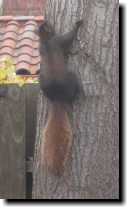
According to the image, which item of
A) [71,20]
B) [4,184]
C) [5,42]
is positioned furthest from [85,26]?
[5,42]

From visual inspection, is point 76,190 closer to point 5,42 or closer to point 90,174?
point 90,174

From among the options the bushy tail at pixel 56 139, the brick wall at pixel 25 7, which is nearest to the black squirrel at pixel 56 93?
the bushy tail at pixel 56 139

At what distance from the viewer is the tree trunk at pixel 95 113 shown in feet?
7.57

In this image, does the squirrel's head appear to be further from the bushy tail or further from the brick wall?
the brick wall

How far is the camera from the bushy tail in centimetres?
231

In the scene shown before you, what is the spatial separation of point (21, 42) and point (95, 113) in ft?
13.0

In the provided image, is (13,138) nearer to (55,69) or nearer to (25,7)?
(55,69)

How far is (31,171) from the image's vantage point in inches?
108

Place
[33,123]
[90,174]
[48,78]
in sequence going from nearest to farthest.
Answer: [90,174], [48,78], [33,123]

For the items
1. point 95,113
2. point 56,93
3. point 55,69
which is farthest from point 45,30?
point 95,113

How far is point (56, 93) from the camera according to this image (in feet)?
8.39

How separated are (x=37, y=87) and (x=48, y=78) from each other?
0.24m

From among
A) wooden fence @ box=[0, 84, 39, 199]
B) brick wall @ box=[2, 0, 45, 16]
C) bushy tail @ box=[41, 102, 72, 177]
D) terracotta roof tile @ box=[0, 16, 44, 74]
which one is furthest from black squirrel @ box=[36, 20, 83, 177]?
brick wall @ box=[2, 0, 45, 16]

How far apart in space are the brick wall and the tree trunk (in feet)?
16.3
